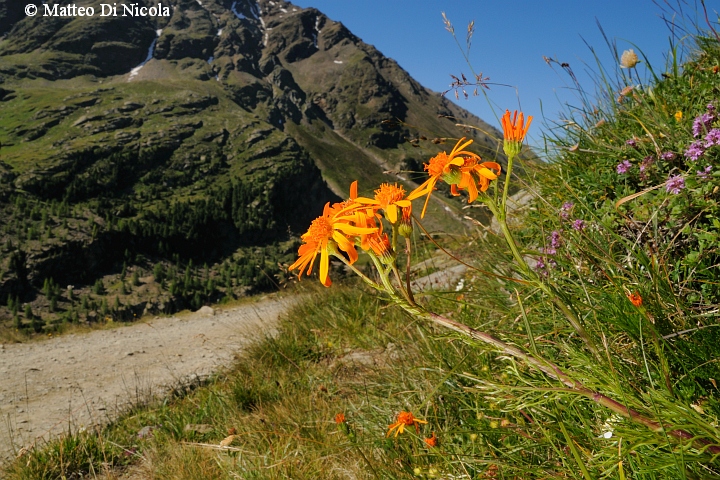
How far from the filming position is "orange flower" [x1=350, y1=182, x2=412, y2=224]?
131cm

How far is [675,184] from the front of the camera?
2.00 m

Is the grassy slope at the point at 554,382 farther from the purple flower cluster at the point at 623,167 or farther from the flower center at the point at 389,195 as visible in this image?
the flower center at the point at 389,195

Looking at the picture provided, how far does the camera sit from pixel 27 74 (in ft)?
471

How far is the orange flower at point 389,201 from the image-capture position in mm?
1306

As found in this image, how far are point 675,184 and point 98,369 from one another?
28.0 feet

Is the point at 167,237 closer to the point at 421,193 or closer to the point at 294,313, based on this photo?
the point at 294,313

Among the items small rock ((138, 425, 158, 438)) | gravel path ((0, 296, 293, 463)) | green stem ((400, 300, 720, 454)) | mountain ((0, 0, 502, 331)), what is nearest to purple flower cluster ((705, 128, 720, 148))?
green stem ((400, 300, 720, 454))

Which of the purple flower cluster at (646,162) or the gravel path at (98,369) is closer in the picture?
the purple flower cluster at (646,162)

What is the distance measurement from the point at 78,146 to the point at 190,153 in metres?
22.8

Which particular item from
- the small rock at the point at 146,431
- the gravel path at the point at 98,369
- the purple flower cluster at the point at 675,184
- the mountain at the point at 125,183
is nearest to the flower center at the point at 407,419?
the purple flower cluster at the point at 675,184

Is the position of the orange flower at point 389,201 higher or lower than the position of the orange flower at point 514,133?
lower

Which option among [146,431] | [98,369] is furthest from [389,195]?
[98,369]

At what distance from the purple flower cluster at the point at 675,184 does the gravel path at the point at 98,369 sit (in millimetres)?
4324

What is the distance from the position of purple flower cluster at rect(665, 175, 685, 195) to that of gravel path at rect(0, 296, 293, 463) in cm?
432
